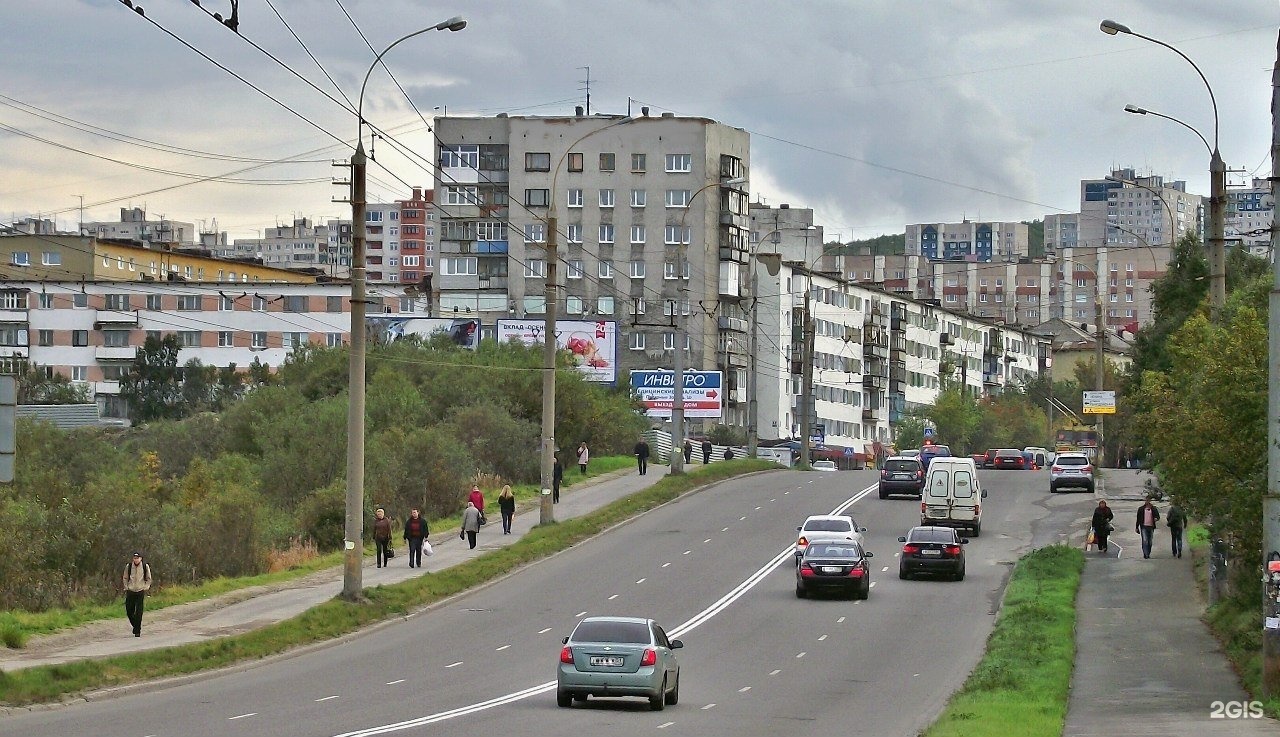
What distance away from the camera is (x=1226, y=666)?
28219mm

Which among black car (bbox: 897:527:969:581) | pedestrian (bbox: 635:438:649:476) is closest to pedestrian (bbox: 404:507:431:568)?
black car (bbox: 897:527:969:581)


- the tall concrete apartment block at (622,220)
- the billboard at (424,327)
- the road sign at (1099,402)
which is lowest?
the road sign at (1099,402)

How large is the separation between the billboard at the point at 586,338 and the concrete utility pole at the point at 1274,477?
236 ft

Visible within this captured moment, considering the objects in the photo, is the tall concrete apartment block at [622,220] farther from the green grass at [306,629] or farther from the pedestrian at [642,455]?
the green grass at [306,629]

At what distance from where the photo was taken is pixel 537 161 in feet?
404

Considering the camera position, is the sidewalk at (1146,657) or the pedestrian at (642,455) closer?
the sidewalk at (1146,657)

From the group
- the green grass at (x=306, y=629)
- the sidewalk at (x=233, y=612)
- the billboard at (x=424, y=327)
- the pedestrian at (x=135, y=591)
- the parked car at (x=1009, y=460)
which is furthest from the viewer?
the billboard at (x=424, y=327)

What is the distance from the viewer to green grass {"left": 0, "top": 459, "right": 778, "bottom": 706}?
76.8 ft

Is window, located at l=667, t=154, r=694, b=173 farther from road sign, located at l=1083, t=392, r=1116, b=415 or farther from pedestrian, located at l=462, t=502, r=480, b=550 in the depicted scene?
pedestrian, located at l=462, t=502, r=480, b=550

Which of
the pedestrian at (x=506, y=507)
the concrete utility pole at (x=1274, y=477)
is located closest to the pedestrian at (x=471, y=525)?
the pedestrian at (x=506, y=507)

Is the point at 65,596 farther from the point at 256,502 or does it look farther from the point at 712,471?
the point at 712,471

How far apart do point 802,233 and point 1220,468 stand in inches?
4794

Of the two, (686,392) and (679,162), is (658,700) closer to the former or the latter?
(686,392)

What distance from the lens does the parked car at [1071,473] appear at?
226 ft
